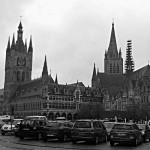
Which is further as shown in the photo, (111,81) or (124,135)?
(111,81)

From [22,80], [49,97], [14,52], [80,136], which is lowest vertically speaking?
[80,136]

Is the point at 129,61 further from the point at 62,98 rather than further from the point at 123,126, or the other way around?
the point at 123,126

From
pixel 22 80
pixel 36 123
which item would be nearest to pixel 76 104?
pixel 22 80

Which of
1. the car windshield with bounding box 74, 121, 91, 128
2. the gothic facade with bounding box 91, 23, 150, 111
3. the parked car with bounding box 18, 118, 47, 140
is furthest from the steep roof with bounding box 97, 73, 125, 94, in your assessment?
the car windshield with bounding box 74, 121, 91, 128

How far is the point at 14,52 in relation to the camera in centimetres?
12862

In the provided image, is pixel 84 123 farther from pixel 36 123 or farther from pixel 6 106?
pixel 6 106

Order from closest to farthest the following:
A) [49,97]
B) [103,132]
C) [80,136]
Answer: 1. [80,136]
2. [103,132]
3. [49,97]

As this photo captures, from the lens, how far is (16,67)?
128 meters

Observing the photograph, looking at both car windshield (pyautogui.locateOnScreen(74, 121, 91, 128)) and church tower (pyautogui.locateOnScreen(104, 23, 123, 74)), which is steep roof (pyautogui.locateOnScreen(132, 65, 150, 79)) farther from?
car windshield (pyautogui.locateOnScreen(74, 121, 91, 128))

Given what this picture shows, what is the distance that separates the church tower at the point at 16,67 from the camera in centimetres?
12756

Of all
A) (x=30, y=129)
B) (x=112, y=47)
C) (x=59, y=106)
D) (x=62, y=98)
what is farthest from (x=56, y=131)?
(x=112, y=47)

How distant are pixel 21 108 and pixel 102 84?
3174cm

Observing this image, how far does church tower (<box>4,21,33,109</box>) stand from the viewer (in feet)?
419

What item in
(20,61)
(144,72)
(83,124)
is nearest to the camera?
(83,124)
